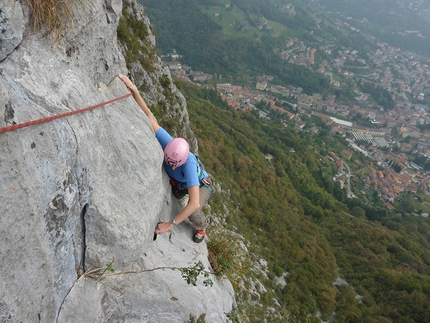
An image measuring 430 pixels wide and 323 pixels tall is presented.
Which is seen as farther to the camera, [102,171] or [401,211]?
[401,211]

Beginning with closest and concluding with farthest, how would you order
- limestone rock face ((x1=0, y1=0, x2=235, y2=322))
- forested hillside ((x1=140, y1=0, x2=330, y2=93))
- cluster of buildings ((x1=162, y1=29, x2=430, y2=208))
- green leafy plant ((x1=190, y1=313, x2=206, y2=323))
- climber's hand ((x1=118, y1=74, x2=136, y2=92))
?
limestone rock face ((x1=0, y1=0, x2=235, y2=322)) → green leafy plant ((x1=190, y1=313, x2=206, y2=323)) → climber's hand ((x1=118, y1=74, x2=136, y2=92)) → cluster of buildings ((x1=162, y1=29, x2=430, y2=208)) → forested hillside ((x1=140, y1=0, x2=330, y2=93))

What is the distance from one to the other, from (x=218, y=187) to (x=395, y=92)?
168 metres

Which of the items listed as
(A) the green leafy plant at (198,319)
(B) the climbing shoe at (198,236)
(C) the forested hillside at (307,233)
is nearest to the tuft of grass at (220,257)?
(B) the climbing shoe at (198,236)

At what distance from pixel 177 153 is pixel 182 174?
2.12ft

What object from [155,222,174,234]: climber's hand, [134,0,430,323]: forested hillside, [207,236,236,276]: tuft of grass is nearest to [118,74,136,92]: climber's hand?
[155,222,174,234]: climber's hand

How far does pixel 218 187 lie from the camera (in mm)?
22875

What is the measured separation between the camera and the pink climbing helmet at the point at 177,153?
4.71 m

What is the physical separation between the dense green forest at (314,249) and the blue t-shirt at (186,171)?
821 centimetres

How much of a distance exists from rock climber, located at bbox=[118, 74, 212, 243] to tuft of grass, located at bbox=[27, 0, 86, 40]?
153 cm

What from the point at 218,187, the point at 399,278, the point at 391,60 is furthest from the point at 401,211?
the point at 391,60

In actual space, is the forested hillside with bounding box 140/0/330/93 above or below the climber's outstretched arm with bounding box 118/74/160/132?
below

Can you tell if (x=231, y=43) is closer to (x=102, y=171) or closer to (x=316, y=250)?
(x=316, y=250)

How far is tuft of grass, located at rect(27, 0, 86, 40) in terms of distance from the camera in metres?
3.12

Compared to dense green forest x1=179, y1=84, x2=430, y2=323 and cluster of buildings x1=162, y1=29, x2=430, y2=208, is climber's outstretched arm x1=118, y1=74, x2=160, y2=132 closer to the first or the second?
dense green forest x1=179, y1=84, x2=430, y2=323
